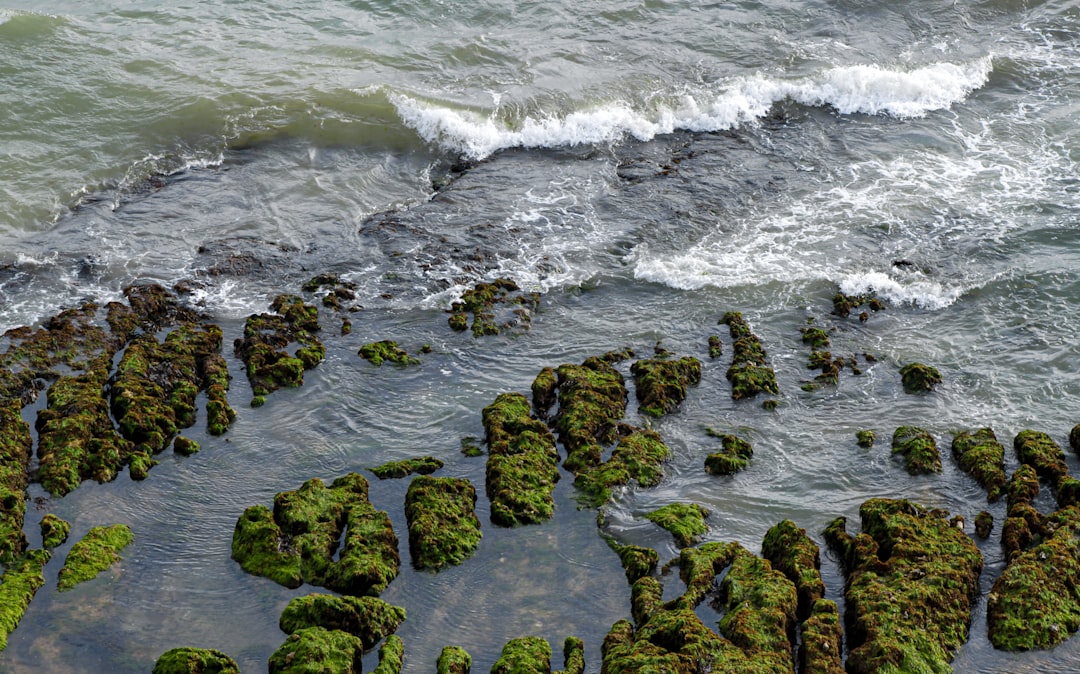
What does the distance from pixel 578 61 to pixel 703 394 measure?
59.4 feet

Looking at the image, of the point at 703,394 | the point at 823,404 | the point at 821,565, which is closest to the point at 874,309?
the point at 823,404

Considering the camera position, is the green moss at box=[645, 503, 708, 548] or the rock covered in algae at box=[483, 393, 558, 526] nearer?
the green moss at box=[645, 503, 708, 548]

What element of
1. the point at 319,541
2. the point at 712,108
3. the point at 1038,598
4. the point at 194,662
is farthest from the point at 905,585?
the point at 712,108

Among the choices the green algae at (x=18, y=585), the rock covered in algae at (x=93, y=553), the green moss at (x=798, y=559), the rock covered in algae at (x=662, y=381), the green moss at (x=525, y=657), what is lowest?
the green algae at (x=18, y=585)

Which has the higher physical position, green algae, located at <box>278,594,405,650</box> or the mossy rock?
the mossy rock

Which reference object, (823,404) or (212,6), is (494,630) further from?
(212,6)

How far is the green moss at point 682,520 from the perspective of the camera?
1653cm

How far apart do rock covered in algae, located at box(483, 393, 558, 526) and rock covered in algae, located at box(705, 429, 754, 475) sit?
2975 millimetres

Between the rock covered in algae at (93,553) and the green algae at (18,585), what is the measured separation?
0.36m

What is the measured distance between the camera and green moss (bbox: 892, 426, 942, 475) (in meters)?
18.3

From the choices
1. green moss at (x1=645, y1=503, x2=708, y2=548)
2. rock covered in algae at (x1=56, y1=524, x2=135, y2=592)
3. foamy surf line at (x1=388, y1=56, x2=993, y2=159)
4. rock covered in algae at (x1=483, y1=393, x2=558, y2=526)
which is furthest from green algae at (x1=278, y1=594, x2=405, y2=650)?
foamy surf line at (x1=388, y1=56, x2=993, y2=159)

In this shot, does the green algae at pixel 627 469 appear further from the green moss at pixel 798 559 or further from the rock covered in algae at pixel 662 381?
the green moss at pixel 798 559

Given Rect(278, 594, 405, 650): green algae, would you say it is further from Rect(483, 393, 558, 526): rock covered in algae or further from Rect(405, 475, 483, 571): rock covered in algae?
Rect(483, 393, 558, 526): rock covered in algae

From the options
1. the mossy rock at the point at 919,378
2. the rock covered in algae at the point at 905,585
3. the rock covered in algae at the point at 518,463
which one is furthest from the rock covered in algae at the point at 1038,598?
the rock covered in algae at the point at 518,463
